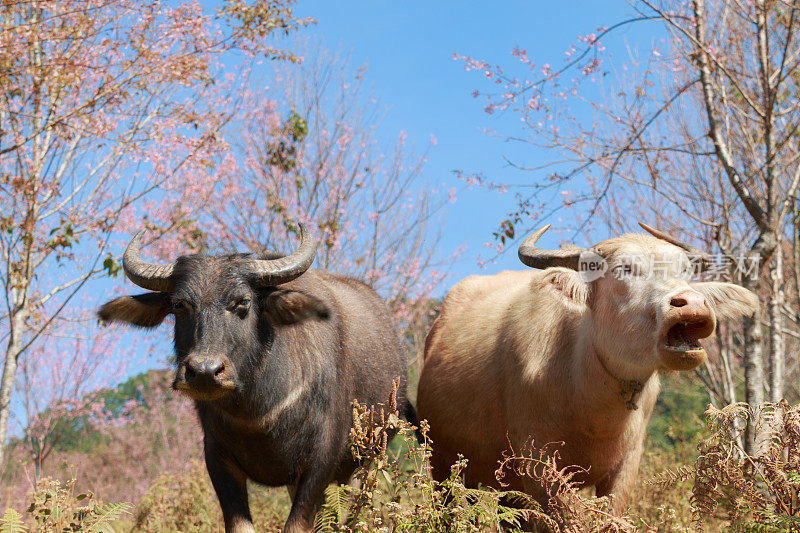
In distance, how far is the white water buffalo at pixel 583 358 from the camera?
3920mm

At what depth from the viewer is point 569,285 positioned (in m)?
4.39

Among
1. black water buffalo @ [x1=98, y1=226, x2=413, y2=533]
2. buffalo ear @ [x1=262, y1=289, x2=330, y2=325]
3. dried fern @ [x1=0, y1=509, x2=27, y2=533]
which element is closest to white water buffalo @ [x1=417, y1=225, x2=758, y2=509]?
black water buffalo @ [x1=98, y1=226, x2=413, y2=533]

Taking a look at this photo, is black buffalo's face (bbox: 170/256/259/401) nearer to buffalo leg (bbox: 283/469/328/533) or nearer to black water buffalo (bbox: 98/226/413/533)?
black water buffalo (bbox: 98/226/413/533)

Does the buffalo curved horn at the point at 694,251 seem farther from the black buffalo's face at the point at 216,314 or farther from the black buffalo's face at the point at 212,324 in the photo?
the black buffalo's face at the point at 212,324

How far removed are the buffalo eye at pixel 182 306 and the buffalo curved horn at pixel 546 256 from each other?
2.15 meters

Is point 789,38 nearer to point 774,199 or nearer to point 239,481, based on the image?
point 774,199

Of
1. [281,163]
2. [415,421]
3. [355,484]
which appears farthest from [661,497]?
[281,163]

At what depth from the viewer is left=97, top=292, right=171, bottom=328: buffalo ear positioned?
15.4 ft

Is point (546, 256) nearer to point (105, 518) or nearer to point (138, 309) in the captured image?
point (138, 309)

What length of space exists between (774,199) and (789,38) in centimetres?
141

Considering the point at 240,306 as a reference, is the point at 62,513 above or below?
below

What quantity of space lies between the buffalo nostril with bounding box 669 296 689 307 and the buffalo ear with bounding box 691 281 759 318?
26.1 inches

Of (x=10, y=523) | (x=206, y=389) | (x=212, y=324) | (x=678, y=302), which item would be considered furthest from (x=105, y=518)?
(x=678, y=302)

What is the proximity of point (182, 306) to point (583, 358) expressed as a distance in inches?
99.8
